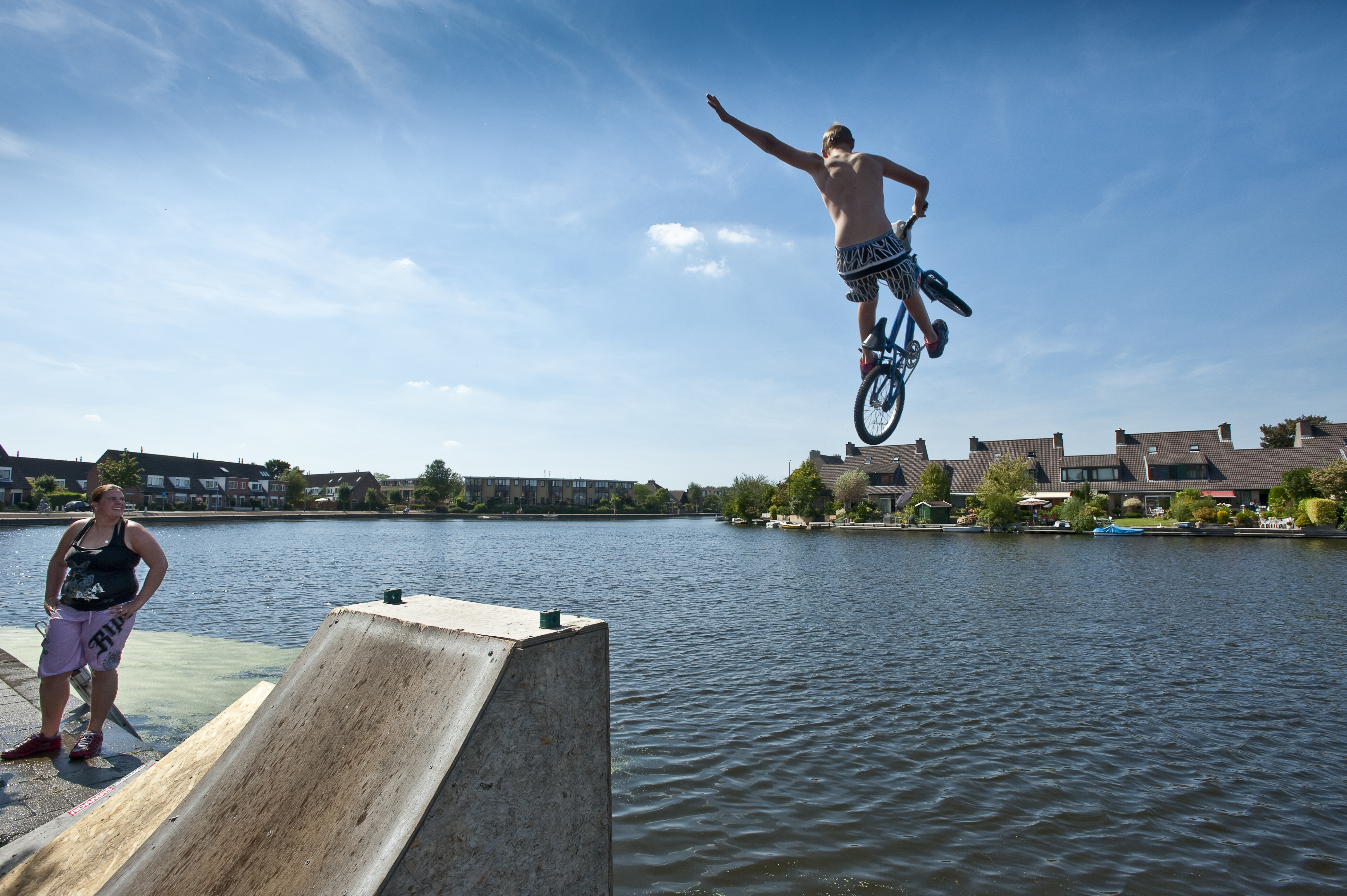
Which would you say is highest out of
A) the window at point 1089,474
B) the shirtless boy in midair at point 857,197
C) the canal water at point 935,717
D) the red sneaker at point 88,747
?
the window at point 1089,474

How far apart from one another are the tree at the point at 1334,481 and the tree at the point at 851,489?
36.0m

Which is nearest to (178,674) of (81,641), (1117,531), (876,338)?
(81,641)

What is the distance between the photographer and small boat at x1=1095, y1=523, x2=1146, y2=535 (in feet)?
151

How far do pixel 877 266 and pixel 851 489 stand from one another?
233ft

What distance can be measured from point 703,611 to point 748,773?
11207 millimetres

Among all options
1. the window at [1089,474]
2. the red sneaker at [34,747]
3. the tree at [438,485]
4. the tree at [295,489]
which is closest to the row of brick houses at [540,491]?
the tree at [438,485]

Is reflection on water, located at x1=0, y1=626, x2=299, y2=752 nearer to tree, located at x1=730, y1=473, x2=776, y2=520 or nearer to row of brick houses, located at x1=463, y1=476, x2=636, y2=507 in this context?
tree, located at x1=730, y1=473, x2=776, y2=520

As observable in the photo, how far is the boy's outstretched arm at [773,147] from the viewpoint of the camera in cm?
373

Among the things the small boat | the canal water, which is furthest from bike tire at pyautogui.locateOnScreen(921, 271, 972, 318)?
the small boat

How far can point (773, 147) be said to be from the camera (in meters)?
3.79

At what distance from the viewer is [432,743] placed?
279cm

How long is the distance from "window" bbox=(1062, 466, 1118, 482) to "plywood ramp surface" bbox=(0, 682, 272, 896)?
241 ft

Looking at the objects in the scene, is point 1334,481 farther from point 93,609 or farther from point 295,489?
point 295,489

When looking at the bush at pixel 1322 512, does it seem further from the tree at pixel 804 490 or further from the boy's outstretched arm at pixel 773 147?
the boy's outstretched arm at pixel 773 147
